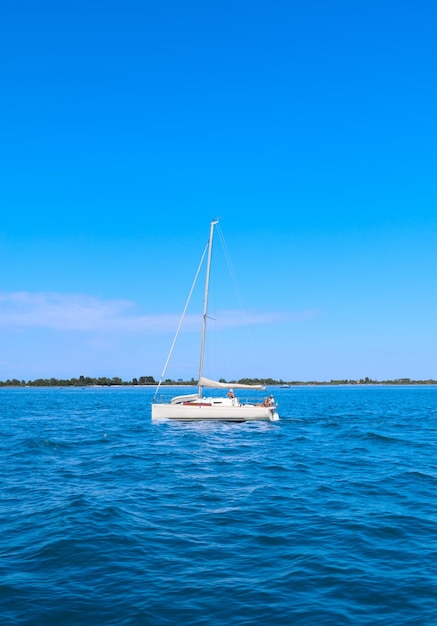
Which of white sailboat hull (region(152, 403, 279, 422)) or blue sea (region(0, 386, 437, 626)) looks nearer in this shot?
blue sea (region(0, 386, 437, 626))

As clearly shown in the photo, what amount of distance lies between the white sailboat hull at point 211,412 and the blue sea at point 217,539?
16725 mm

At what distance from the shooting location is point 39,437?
40562mm

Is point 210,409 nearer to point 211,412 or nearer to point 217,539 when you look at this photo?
point 211,412

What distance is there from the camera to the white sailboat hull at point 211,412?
159ft

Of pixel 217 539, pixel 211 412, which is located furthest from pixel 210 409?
pixel 217 539

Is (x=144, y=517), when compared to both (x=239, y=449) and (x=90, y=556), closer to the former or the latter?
(x=90, y=556)

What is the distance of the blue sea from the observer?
1043cm

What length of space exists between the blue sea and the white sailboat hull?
54.9 ft

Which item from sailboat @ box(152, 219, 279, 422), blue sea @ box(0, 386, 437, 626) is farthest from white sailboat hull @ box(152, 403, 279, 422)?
blue sea @ box(0, 386, 437, 626)

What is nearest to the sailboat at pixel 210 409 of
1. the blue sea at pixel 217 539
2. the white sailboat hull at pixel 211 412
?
the white sailboat hull at pixel 211 412

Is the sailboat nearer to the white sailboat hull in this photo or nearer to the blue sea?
the white sailboat hull

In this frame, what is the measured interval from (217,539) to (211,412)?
33.7 metres

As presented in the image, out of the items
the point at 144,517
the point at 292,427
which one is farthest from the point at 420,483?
the point at 292,427

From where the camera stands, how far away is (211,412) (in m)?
48.5
